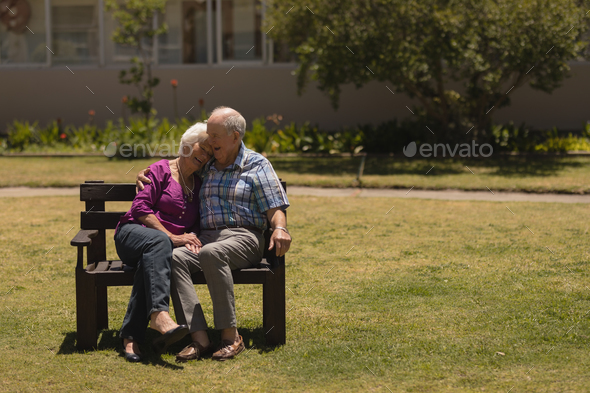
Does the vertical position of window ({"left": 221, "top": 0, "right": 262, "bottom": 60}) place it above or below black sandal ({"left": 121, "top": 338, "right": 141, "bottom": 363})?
above

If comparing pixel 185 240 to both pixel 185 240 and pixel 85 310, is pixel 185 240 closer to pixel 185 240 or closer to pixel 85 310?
pixel 185 240

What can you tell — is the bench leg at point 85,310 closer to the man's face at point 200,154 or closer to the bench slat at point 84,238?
the bench slat at point 84,238

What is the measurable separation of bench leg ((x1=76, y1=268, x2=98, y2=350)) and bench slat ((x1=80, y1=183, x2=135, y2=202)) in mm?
618

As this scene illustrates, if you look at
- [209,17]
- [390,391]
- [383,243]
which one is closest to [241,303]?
[390,391]

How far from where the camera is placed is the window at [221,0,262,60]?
17.2m

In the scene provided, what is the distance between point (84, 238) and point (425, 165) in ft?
31.0

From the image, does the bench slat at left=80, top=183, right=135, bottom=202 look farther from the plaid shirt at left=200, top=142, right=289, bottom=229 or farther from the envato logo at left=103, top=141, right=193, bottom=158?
the envato logo at left=103, top=141, right=193, bottom=158

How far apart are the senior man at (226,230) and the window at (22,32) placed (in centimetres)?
1533

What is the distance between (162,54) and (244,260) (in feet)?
47.4

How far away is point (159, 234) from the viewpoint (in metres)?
3.92

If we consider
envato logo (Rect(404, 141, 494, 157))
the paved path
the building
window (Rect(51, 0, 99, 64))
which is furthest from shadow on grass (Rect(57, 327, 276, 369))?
window (Rect(51, 0, 99, 64))

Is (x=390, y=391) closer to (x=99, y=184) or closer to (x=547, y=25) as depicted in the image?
(x=99, y=184)

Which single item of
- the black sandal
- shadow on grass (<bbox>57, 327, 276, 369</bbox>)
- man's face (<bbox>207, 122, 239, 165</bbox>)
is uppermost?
man's face (<bbox>207, 122, 239, 165</bbox>)

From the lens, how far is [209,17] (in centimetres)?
1722
